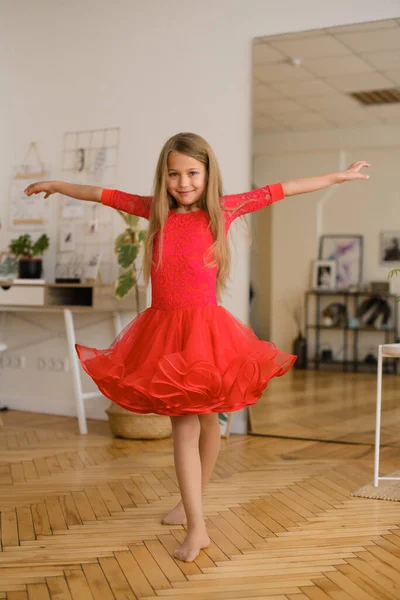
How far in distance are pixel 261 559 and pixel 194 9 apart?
358 cm

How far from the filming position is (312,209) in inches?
182

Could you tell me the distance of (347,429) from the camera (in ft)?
14.7

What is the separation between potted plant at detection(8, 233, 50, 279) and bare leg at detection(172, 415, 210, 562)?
2.72 m

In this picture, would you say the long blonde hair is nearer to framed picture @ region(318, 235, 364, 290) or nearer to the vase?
framed picture @ region(318, 235, 364, 290)

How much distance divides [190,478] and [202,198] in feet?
3.10

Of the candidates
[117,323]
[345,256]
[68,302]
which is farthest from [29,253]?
[345,256]

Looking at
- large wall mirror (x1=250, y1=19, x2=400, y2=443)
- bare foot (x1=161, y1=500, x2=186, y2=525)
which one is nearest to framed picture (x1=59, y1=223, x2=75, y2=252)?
large wall mirror (x1=250, y1=19, x2=400, y2=443)

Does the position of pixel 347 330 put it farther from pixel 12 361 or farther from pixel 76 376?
pixel 12 361

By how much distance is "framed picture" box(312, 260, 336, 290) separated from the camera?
455 cm

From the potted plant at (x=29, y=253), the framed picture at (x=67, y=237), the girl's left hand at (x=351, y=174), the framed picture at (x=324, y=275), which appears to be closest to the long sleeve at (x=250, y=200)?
the girl's left hand at (x=351, y=174)

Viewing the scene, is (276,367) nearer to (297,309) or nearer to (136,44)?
(297,309)

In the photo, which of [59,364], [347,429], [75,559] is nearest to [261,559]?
[75,559]

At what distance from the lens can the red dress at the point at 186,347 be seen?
92.1 inches

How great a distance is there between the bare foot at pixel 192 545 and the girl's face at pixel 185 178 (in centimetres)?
110
